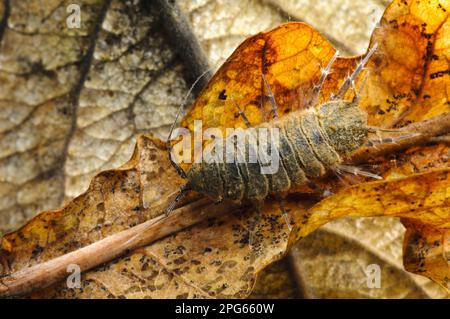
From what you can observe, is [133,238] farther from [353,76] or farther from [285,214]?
[353,76]

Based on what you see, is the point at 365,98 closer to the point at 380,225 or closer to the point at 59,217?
the point at 380,225

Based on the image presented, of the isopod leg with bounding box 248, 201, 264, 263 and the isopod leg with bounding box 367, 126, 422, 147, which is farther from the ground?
the isopod leg with bounding box 367, 126, 422, 147

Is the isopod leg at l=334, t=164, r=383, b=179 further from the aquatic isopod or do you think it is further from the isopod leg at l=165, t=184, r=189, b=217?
the isopod leg at l=165, t=184, r=189, b=217

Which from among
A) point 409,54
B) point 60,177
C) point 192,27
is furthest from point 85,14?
point 409,54

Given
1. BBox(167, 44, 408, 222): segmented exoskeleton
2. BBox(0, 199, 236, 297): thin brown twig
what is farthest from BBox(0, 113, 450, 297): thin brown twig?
BBox(167, 44, 408, 222): segmented exoskeleton

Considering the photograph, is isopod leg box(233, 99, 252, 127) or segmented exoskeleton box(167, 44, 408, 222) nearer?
segmented exoskeleton box(167, 44, 408, 222)

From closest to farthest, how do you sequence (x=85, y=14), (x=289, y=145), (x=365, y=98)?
(x=289, y=145), (x=365, y=98), (x=85, y=14)
